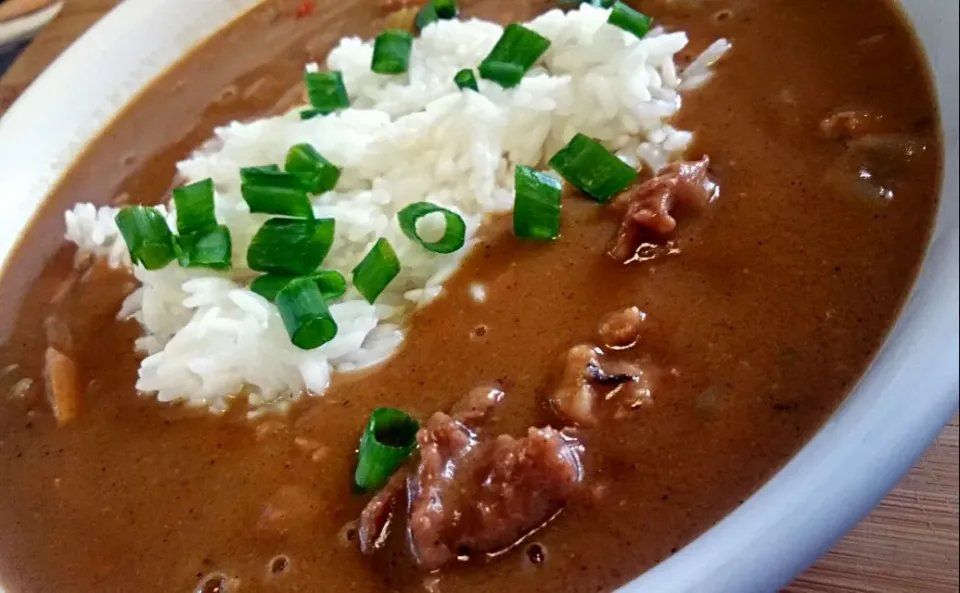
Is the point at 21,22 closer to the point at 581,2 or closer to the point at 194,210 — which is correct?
the point at 194,210

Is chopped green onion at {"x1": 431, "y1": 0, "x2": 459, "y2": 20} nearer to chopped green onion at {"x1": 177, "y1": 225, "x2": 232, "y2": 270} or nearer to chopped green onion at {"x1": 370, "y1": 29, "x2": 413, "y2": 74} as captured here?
chopped green onion at {"x1": 370, "y1": 29, "x2": 413, "y2": 74}

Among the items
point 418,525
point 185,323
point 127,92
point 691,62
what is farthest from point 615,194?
point 127,92

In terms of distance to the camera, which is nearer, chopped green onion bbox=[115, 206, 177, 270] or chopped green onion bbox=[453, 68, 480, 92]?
chopped green onion bbox=[115, 206, 177, 270]

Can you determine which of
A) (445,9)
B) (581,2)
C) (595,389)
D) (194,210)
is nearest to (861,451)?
(595,389)

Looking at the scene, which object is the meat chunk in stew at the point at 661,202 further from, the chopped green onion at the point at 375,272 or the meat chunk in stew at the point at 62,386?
the meat chunk in stew at the point at 62,386

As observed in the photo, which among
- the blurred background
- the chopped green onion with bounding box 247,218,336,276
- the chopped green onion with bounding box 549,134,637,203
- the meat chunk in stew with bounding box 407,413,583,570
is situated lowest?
the blurred background

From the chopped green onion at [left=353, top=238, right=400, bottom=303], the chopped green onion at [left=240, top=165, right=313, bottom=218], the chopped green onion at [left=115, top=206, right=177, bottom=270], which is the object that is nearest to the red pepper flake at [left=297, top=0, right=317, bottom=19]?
the chopped green onion at [left=240, top=165, right=313, bottom=218]

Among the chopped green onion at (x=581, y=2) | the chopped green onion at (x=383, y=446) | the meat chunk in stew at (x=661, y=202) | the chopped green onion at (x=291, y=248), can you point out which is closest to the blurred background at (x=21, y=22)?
the chopped green onion at (x=291, y=248)
